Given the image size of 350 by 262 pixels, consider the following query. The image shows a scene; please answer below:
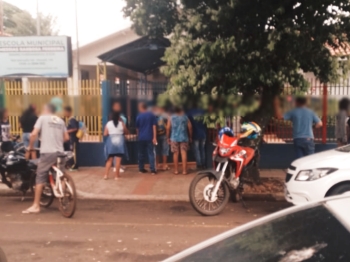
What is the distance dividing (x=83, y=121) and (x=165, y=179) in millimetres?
2288

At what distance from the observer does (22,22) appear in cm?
3753

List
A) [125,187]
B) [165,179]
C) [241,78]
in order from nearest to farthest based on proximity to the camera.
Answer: [241,78]
[125,187]
[165,179]

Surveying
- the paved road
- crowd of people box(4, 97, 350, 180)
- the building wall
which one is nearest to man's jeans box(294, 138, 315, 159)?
crowd of people box(4, 97, 350, 180)

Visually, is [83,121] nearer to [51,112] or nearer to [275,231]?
[51,112]

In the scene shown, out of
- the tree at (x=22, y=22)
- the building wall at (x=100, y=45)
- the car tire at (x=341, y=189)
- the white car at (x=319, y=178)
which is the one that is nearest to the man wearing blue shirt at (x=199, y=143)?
the white car at (x=319, y=178)

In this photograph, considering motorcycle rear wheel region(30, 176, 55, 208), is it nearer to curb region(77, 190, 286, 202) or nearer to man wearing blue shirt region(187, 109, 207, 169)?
curb region(77, 190, 286, 202)

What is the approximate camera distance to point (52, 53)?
10.0m

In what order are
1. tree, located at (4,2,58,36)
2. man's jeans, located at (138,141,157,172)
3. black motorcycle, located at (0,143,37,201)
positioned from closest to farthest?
black motorcycle, located at (0,143,37,201), man's jeans, located at (138,141,157,172), tree, located at (4,2,58,36)

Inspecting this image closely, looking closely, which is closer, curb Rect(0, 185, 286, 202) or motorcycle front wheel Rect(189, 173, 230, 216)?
motorcycle front wheel Rect(189, 173, 230, 216)

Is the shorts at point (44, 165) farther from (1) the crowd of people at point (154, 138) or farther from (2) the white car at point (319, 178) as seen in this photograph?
(2) the white car at point (319, 178)

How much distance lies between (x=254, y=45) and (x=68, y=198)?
146 inches

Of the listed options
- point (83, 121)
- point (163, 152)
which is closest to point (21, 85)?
point (83, 121)

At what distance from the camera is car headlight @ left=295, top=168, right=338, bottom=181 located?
5.89 metres

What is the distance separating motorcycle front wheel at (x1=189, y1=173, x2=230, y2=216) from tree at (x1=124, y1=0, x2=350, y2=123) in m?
1.30
